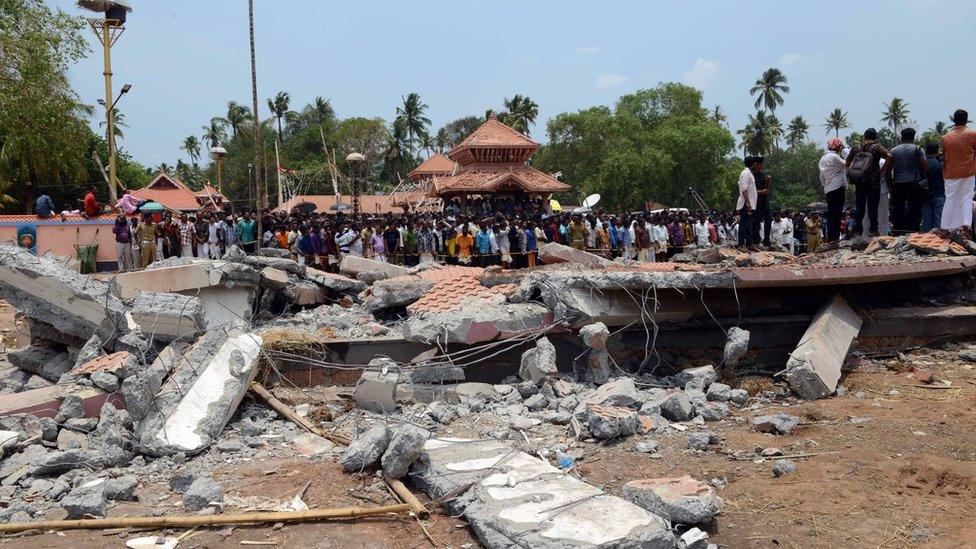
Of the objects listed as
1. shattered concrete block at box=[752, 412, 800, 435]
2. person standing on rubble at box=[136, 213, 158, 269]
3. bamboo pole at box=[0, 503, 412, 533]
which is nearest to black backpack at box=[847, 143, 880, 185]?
shattered concrete block at box=[752, 412, 800, 435]

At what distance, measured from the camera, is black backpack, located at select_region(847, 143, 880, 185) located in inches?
370

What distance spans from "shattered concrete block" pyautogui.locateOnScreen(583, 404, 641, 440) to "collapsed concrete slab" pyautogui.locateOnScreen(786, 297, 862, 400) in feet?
6.58

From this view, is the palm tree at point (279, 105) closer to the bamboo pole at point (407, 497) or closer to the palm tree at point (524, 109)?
the palm tree at point (524, 109)

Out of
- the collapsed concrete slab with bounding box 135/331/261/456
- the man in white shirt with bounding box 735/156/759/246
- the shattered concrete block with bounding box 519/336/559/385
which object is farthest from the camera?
the man in white shirt with bounding box 735/156/759/246

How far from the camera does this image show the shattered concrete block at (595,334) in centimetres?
714

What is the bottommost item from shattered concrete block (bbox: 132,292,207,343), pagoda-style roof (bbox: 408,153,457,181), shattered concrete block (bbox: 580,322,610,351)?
shattered concrete block (bbox: 580,322,610,351)

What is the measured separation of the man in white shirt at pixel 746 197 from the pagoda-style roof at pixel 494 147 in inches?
827

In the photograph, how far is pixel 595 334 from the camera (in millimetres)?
7141

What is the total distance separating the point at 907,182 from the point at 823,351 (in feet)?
12.4

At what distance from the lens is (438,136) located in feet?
Result: 202

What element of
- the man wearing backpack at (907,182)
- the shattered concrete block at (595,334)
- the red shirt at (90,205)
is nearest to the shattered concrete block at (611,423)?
the shattered concrete block at (595,334)

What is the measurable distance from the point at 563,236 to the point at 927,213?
889 cm

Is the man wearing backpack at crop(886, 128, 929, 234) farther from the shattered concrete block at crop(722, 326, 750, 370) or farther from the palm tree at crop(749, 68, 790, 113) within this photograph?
the palm tree at crop(749, 68, 790, 113)

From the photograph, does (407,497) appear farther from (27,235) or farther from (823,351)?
(27,235)
